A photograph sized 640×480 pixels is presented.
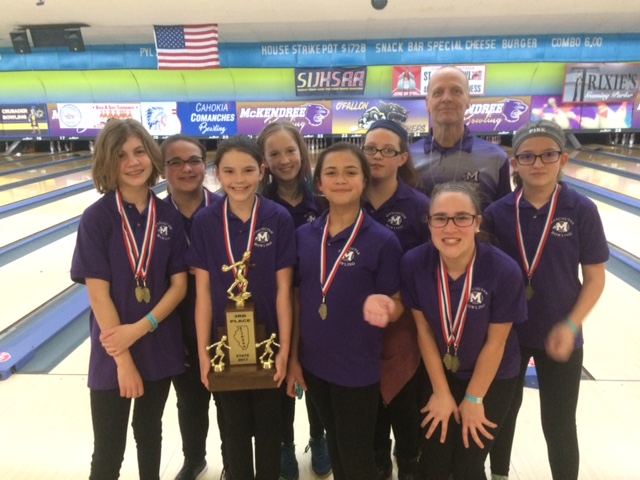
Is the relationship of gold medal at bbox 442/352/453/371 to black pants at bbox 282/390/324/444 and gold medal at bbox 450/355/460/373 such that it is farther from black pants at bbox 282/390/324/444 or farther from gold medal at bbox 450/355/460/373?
black pants at bbox 282/390/324/444

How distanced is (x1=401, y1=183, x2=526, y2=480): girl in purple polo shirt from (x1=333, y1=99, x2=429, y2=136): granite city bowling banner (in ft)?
22.9

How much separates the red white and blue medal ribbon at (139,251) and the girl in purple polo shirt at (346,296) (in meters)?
0.44

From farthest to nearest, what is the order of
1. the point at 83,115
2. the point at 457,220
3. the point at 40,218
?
the point at 83,115, the point at 40,218, the point at 457,220

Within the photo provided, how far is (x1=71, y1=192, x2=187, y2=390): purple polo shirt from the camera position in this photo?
1.32 m

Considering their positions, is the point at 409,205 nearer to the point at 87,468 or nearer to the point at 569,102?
the point at 87,468

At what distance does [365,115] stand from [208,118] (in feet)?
9.37

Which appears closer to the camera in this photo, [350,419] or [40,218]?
[350,419]

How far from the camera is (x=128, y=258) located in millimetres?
1344

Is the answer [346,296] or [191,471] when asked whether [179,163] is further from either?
[191,471]

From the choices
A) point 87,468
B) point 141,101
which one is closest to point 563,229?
point 87,468

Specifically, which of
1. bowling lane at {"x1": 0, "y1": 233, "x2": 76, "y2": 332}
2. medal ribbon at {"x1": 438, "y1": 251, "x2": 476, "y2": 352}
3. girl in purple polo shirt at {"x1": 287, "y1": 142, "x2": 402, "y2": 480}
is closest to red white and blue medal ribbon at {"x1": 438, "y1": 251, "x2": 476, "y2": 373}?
medal ribbon at {"x1": 438, "y1": 251, "x2": 476, "y2": 352}

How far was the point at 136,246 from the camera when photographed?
135cm

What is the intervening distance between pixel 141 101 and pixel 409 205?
816cm

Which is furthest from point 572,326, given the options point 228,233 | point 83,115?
point 83,115
